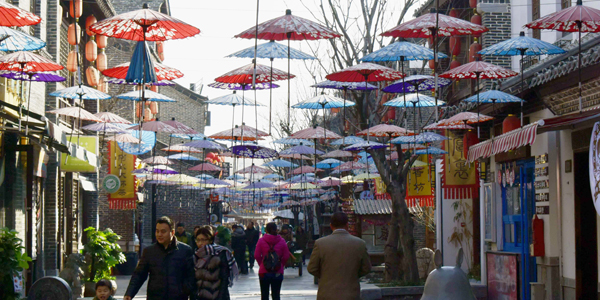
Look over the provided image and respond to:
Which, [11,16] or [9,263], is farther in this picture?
[9,263]

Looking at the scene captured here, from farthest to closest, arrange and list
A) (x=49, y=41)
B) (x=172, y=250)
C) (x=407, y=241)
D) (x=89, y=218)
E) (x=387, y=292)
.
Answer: (x=89, y=218) < (x=49, y=41) < (x=407, y=241) < (x=387, y=292) < (x=172, y=250)

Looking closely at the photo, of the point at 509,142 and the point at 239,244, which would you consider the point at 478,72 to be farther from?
the point at 239,244

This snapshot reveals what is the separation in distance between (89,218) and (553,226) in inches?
677

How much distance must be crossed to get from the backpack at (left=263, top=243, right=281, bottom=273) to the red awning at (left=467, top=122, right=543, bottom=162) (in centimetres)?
396

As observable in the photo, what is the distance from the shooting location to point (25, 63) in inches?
513

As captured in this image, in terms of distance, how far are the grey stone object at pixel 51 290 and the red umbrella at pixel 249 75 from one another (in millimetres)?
5671

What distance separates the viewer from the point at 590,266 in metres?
13.6

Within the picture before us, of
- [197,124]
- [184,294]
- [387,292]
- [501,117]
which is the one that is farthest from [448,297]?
[197,124]

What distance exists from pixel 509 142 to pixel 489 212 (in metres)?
7.25

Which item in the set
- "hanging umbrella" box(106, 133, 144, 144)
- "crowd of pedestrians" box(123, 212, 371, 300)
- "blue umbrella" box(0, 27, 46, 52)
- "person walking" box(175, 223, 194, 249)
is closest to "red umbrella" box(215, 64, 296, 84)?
"blue umbrella" box(0, 27, 46, 52)

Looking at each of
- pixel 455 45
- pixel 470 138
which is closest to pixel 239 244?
pixel 455 45

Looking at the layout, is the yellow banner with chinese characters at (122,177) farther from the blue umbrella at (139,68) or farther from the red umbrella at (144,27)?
the red umbrella at (144,27)

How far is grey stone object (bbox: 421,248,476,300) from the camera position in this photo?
24.4 ft

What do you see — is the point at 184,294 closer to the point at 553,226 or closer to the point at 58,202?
the point at 553,226
